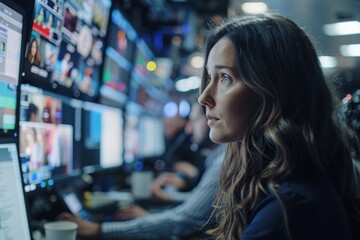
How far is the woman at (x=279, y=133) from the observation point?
3.10 feet

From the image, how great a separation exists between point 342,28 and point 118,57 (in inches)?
82.6

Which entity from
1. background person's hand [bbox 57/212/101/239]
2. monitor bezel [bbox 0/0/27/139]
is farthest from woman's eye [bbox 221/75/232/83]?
background person's hand [bbox 57/212/101/239]

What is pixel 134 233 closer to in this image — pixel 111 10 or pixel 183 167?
pixel 111 10

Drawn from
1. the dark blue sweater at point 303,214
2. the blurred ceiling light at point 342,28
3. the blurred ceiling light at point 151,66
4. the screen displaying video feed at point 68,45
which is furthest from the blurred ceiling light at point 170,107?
the dark blue sweater at point 303,214

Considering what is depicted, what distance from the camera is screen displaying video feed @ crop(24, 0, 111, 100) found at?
1541mm

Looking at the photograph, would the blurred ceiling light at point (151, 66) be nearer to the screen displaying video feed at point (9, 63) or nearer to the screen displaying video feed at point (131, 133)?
the screen displaying video feed at point (131, 133)

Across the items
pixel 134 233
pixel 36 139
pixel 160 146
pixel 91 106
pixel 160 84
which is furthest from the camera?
pixel 160 84

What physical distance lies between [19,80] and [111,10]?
47.0 inches

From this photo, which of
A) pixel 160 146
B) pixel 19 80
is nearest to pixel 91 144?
pixel 19 80

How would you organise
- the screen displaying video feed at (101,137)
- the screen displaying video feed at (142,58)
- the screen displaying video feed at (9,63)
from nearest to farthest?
the screen displaying video feed at (9,63), the screen displaying video feed at (101,137), the screen displaying video feed at (142,58)

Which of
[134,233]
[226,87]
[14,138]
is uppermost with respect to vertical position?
[226,87]

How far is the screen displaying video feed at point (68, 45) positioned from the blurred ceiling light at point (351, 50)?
230cm

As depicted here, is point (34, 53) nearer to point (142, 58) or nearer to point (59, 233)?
point (59, 233)

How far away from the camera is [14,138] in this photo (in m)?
1.13
